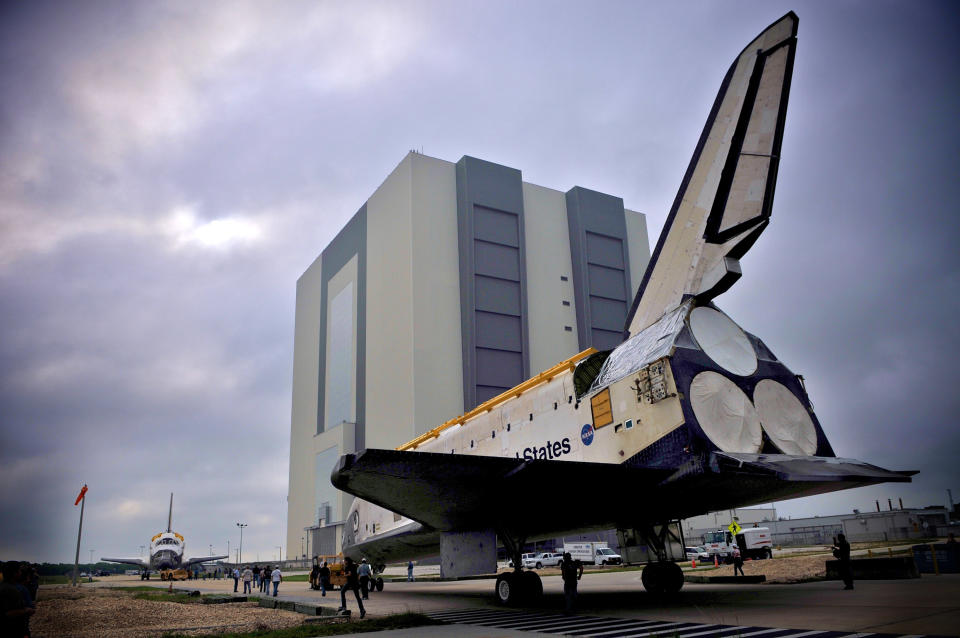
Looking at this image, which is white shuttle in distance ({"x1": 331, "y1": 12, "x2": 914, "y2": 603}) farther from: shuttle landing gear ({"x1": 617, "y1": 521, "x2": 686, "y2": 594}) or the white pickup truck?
the white pickup truck

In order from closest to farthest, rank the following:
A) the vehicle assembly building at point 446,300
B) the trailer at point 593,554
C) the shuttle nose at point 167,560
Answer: the trailer at point 593,554 < the vehicle assembly building at point 446,300 < the shuttle nose at point 167,560

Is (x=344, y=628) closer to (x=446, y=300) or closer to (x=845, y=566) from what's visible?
(x=845, y=566)

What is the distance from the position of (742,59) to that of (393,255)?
38.4 m

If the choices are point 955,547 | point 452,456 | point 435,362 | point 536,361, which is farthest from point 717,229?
point 536,361

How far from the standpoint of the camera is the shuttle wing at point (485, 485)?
9.41 m

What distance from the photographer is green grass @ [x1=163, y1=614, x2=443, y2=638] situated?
894 cm

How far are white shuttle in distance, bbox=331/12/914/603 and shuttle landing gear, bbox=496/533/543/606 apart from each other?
4cm

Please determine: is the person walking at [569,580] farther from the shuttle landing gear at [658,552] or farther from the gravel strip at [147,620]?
the gravel strip at [147,620]

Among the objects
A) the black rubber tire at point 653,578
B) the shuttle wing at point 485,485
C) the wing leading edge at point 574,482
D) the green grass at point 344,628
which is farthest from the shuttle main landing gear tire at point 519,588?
the green grass at point 344,628

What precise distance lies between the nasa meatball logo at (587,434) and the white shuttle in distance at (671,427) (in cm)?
2

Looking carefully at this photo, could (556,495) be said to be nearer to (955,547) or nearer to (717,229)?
(717,229)

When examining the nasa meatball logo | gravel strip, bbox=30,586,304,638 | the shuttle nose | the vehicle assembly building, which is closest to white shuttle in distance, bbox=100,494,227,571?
the shuttle nose

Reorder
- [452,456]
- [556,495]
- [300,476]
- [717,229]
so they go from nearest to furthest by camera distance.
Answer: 1. [452,456]
2. [556,495]
3. [717,229]
4. [300,476]

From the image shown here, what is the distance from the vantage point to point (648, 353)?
10852 millimetres
